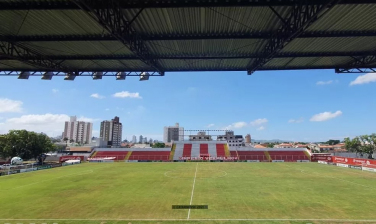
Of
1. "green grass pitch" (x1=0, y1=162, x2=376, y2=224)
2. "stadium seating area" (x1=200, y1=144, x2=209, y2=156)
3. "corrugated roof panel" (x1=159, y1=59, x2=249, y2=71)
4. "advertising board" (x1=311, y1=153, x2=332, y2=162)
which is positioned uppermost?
"corrugated roof panel" (x1=159, y1=59, x2=249, y2=71)

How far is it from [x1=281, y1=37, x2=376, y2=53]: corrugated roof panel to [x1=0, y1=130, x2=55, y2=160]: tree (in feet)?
207

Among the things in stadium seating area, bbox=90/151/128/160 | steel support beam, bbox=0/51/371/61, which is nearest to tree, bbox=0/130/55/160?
stadium seating area, bbox=90/151/128/160

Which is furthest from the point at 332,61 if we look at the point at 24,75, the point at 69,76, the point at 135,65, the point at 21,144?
the point at 21,144

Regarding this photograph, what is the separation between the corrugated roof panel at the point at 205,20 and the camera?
13062 mm

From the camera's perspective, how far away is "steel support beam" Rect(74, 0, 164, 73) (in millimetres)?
11250

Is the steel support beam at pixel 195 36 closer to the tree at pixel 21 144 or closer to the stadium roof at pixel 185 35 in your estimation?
the stadium roof at pixel 185 35

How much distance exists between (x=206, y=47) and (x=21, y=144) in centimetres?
5818

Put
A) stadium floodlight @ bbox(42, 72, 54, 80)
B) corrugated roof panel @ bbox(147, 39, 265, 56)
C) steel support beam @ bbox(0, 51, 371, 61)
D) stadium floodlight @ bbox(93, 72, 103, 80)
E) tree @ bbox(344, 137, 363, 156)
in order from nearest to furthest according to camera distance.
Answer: corrugated roof panel @ bbox(147, 39, 265, 56)
steel support beam @ bbox(0, 51, 371, 61)
stadium floodlight @ bbox(42, 72, 54, 80)
stadium floodlight @ bbox(93, 72, 103, 80)
tree @ bbox(344, 137, 363, 156)

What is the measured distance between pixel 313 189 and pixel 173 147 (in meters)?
56.4

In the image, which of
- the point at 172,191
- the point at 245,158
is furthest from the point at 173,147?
the point at 172,191

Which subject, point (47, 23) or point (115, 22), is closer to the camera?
point (115, 22)

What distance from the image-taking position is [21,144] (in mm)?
54781

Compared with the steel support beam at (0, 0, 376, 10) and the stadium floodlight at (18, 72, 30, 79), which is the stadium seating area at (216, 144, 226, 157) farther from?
the steel support beam at (0, 0, 376, 10)

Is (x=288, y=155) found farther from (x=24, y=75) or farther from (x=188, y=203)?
(x=24, y=75)
